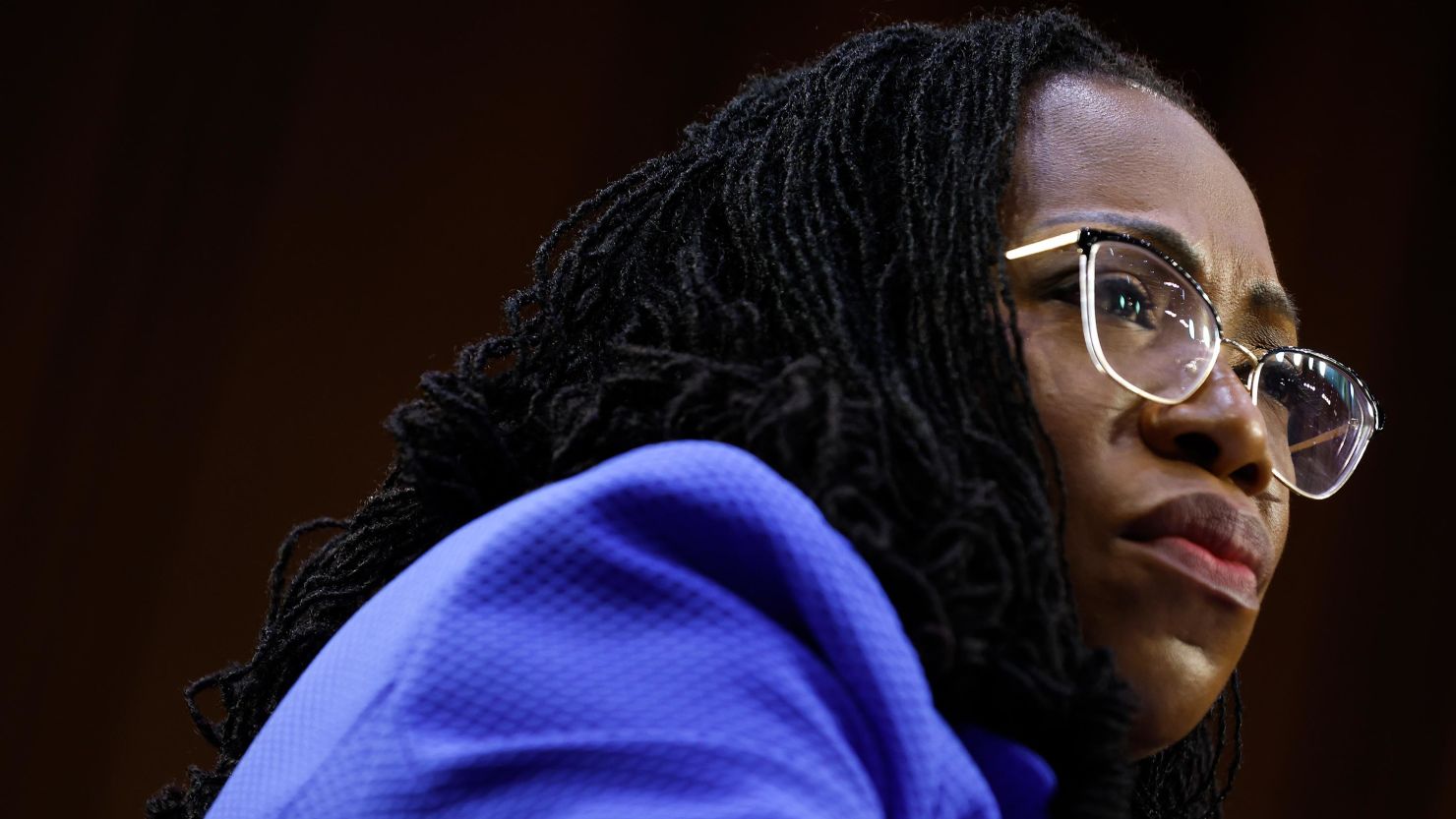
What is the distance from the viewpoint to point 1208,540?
81 cm

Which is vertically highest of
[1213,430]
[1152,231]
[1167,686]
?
[1152,231]

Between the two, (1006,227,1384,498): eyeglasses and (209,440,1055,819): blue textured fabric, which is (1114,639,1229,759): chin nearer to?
(1006,227,1384,498): eyeglasses

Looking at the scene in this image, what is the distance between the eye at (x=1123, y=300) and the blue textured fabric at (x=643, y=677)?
13.8 inches

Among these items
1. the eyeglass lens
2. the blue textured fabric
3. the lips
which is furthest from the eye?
the blue textured fabric

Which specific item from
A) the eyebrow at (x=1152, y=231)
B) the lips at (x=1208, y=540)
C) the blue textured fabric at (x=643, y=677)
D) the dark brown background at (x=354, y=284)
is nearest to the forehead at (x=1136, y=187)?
the eyebrow at (x=1152, y=231)

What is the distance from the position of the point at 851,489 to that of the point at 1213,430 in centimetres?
33

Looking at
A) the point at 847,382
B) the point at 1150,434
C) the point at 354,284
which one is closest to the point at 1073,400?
the point at 1150,434

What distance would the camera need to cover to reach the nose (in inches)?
32.1

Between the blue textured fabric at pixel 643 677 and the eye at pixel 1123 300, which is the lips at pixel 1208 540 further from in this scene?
the blue textured fabric at pixel 643 677

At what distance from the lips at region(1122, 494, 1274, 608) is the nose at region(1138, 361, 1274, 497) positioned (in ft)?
0.09

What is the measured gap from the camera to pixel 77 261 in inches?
58.6

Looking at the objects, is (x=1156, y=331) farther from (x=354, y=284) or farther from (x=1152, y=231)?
(x=354, y=284)

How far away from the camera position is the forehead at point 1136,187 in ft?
2.90

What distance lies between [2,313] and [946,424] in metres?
1.14
